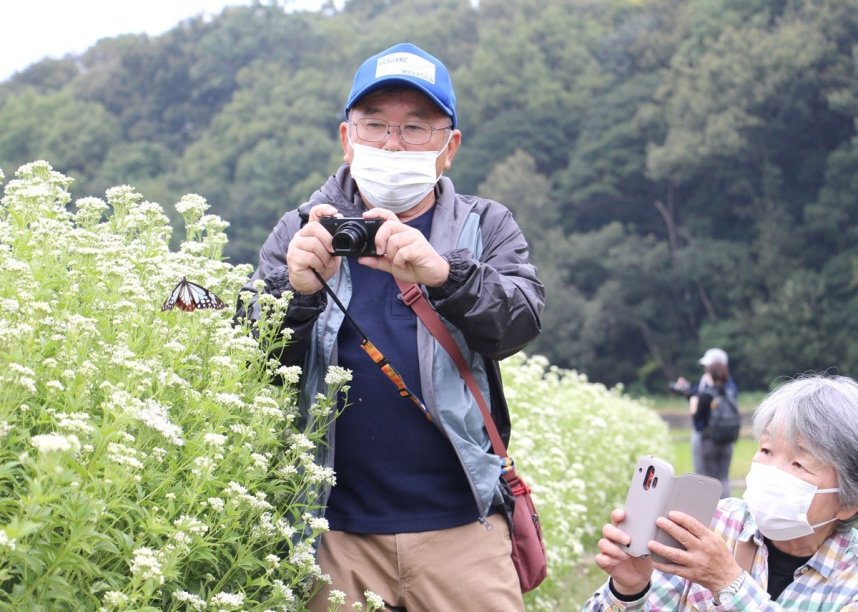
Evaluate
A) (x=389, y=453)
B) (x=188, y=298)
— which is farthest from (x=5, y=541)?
(x=389, y=453)

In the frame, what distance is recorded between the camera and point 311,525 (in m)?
3.23

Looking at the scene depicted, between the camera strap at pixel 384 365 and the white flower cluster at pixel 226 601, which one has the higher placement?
the camera strap at pixel 384 365

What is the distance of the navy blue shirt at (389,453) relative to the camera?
353 cm

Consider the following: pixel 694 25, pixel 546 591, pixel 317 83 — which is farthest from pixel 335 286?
pixel 317 83

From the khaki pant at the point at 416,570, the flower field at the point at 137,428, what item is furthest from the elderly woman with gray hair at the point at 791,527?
the flower field at the point at 137,428

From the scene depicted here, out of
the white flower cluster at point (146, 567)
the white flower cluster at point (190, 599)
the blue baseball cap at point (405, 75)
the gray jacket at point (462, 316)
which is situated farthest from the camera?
the blue baseball cap at point (405, 75)

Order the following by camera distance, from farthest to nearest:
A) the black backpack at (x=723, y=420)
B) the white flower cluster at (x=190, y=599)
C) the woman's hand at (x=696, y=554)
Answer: the black backpack at (x=723, y=420) → the woman's hand at (x=696, y=554) → the white flower cluster at (x=190, y=599)

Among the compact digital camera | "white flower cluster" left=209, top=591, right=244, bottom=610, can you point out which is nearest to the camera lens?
the compact digital camera

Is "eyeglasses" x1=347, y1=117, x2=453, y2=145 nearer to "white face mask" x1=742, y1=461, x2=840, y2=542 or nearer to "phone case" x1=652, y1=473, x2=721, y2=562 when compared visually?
"phone case" x1=652, y1=473, x2=721, y2=562

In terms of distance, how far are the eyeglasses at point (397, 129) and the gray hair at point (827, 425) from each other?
4.18 feet

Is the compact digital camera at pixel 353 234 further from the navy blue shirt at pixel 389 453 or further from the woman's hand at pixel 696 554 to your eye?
the woman's hand at pixel 696 554

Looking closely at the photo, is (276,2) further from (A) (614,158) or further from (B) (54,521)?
(B) (54,521)

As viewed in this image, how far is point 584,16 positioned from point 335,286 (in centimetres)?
8202

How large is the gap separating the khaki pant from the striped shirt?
331 mm
